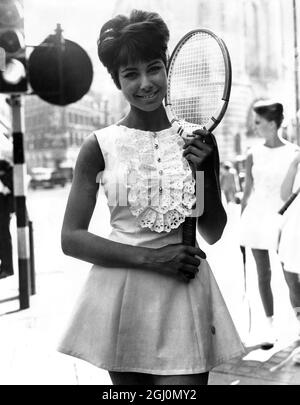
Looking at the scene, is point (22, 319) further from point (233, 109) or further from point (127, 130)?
point (127, 130)

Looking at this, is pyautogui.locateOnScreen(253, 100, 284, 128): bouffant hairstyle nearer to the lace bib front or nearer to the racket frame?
the racket frame

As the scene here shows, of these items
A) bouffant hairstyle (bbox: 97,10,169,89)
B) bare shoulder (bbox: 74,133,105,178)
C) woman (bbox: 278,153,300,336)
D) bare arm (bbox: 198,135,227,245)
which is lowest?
woman (bbox: 278,153,300,336)

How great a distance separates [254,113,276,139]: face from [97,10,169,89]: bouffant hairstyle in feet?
7.09

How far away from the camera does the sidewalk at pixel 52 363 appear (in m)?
3.06

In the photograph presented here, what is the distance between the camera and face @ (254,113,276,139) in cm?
362

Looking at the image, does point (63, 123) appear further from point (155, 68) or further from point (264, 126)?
point (264, 126)

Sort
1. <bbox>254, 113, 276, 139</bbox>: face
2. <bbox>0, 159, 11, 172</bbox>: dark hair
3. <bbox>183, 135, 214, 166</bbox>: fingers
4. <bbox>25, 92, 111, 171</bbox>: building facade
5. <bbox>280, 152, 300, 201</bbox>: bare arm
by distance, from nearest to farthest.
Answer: <bbox>183, 135, 214, 166</bbox>: fingers, <bbox>25, 92, 111, 171</bbox>: building facade, <bbox>0, 159, 11, 172</bbox>: dark hair, <bbox>280, 152, 300, 201</bbox>: bare arm, <bbox>254, 113, 276, 139</bbox>: face

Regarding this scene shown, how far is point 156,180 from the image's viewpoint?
1566 mm

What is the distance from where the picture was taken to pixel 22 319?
402 centimetres

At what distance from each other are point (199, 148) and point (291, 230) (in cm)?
203

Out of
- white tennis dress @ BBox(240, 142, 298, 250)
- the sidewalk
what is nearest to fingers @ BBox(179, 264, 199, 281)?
the sidewalk

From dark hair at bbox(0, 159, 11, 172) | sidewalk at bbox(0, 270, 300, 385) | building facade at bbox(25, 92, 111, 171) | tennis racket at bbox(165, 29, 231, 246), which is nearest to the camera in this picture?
tennis racket at bbox(165, 29, 231, 246)

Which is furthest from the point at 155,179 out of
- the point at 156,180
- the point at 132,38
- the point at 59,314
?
the point at 59,314

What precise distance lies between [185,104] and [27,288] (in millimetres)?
3024
